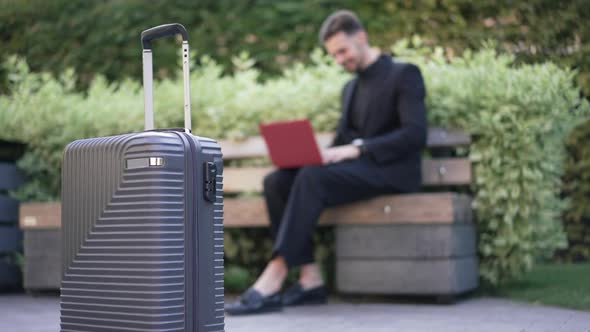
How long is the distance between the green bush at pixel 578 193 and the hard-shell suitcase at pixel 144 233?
331cm

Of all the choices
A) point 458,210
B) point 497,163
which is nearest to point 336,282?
point 458,210

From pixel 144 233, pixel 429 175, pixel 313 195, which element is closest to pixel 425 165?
pixel 429 175

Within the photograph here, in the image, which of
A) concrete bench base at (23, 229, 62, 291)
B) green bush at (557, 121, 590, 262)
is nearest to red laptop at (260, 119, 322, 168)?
concrete bench base at (23, 229, 62, 291)

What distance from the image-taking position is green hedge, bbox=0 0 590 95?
5094 mm

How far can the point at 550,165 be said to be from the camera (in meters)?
3.78

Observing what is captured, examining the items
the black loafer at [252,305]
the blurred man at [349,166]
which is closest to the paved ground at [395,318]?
the black loafer at [252,305]

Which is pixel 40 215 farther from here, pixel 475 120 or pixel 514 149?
pixel 514 149

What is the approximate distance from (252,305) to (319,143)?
3.54 feet

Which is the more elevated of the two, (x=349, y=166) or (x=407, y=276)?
(x=349, y=166)

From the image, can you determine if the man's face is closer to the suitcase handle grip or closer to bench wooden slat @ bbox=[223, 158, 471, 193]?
bench wooden slat @ bbox=[223, 158, 471, 193]

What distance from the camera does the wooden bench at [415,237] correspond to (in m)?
3.60

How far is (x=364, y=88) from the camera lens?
13.1 feet

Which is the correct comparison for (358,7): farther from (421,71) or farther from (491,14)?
(421,71)

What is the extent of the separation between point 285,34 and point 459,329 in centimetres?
361
